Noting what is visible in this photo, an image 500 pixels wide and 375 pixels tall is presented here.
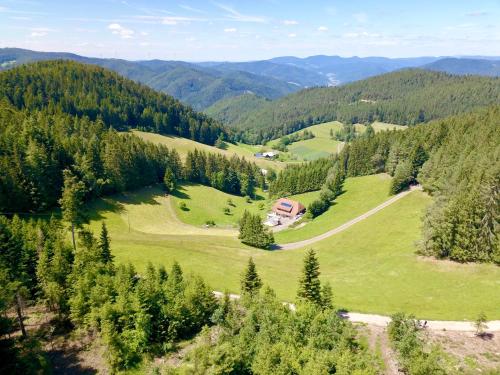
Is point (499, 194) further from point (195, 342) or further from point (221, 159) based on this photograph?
point (221, 159)

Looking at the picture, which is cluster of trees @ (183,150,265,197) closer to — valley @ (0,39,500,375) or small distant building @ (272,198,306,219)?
valley @ (0,39,500,375)

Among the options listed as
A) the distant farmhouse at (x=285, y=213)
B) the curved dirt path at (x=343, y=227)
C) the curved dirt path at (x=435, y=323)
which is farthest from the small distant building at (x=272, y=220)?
the curved dirt path at (x=435, y=323)

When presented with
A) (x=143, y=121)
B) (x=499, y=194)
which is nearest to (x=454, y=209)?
(x=499, y=194)

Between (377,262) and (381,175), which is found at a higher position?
(381,175)

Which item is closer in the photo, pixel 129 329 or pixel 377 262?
pixel 129 329

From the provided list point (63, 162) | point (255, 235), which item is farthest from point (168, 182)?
point (255, 235)

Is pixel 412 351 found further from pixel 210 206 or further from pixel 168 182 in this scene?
pixel 168 182

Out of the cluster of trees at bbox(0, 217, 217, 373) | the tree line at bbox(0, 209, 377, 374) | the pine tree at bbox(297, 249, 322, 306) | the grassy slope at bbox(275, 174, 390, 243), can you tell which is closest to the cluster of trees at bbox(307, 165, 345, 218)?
the grassy slope at bbox(275, 174, 390, 243)
